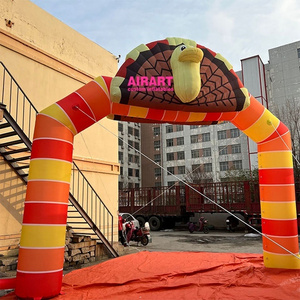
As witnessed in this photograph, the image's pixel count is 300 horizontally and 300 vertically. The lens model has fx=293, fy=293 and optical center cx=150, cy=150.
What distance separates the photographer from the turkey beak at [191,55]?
4.77m

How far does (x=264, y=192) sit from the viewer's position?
Result: 6043mm

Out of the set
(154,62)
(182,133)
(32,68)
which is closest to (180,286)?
(154,62)

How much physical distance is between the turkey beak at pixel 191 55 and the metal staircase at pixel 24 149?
11.8 ft

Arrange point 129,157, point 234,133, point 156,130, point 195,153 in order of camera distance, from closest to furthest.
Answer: point 234,133 → point 195,153 → point 129,157 → point 156,130

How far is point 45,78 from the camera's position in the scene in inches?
336

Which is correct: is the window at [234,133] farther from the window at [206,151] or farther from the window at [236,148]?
the window at [206,151]

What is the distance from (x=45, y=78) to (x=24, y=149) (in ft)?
9.04

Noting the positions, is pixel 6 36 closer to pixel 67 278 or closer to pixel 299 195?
pixel 67 278

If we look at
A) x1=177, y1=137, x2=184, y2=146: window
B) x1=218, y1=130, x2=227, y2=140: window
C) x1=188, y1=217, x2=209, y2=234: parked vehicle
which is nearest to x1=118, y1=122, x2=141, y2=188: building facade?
x1=177, y1=137, x2=184, y2=146: window

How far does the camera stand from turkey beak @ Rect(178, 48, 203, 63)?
4.77m

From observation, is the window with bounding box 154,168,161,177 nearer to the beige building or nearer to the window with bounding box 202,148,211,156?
the window with bounding box 202,148,211,156

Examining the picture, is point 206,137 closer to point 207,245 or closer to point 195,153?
point 195,153

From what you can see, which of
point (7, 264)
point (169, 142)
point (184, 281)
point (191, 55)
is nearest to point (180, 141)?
point (169, 142)

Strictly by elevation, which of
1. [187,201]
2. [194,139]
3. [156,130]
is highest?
[156,130]
